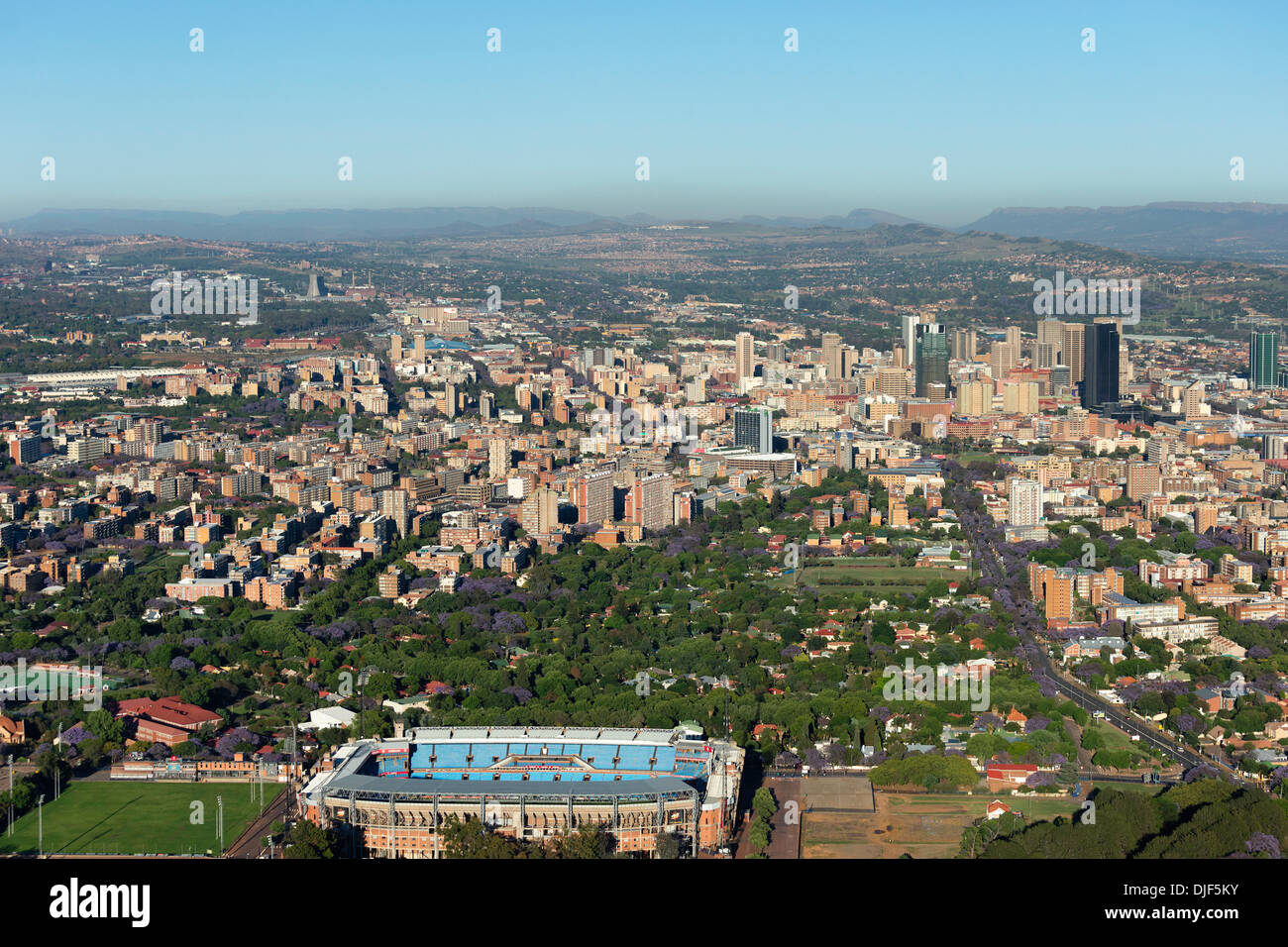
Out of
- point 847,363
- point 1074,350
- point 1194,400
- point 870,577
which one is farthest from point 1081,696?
point 847,363

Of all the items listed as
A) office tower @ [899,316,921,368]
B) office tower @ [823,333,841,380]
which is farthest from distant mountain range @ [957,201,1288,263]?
office tower @ [823,333,841,380]

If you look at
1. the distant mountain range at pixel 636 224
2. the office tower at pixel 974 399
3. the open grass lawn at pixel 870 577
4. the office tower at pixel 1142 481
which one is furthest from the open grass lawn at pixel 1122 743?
the distant mountain range at pixel 636 224

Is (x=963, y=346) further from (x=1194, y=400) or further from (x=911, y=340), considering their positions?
(x=1194, y=400)

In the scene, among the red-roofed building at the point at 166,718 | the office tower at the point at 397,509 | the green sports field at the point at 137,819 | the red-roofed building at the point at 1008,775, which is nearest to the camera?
the green sports field at the point at 137,819

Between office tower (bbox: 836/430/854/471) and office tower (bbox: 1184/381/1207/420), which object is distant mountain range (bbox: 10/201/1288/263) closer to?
office tower (bbox: 1184/381/1207/420)

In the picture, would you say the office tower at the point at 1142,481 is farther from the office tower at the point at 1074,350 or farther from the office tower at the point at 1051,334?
the office tower at the point at 1051,334
